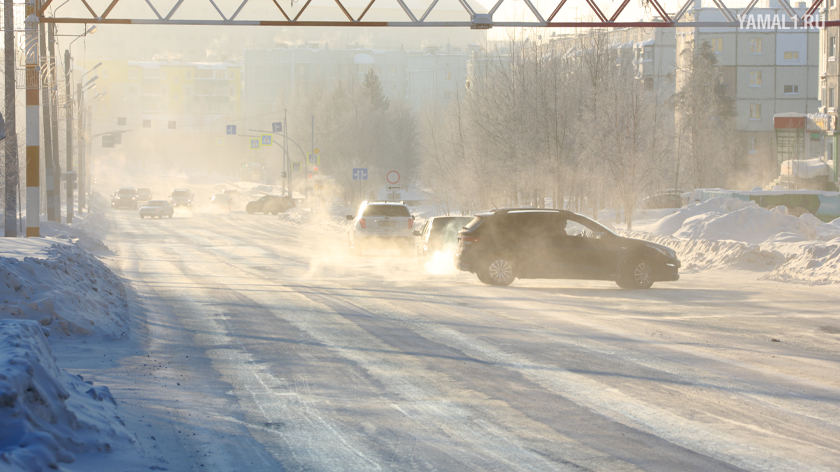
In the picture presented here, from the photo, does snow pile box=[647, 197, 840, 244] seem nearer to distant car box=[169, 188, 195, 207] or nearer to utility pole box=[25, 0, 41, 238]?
utility pole box=[25, 0, 41, 238]

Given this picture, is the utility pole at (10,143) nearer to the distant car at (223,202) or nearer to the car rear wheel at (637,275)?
the car rear wheel at (637,275)

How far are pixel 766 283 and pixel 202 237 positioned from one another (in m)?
28.0

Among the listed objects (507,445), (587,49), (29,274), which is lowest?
(507,445)

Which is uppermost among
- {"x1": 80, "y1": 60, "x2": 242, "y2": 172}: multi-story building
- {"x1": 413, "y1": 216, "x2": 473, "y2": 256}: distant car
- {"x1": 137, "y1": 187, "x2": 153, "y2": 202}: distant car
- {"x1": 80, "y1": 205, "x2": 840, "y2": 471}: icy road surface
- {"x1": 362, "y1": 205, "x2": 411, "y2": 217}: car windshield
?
{"x1": 80, "y1": 60, "x2": 242, "y2": 172}: multi-story building

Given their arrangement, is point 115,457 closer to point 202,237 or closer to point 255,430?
point 255,430

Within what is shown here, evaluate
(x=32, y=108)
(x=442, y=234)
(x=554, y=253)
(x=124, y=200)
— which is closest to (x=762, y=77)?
(x=124, y=200)

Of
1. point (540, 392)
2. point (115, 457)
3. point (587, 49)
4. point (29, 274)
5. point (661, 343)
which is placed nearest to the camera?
point (115, 457)

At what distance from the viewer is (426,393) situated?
24.4ft

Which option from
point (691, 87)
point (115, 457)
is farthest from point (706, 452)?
point (691, 87)

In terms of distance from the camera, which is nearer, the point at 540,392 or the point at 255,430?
the point at 255,430

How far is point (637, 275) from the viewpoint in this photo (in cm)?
1633

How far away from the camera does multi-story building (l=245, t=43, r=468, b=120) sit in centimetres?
14100

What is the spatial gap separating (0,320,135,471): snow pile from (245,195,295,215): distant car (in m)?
63.4

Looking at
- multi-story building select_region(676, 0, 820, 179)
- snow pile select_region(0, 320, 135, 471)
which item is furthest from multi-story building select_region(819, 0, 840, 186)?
Result: snow pile select_region(0, 320, 135, 471)
